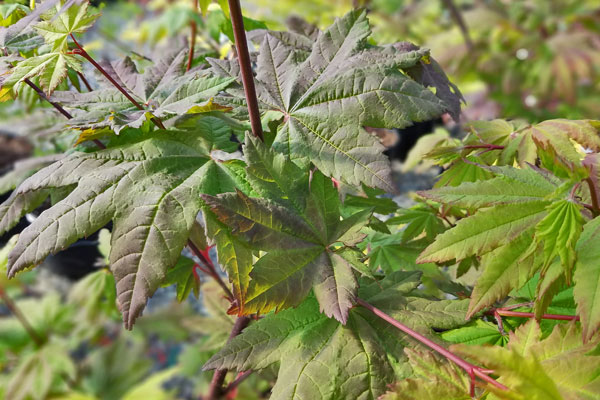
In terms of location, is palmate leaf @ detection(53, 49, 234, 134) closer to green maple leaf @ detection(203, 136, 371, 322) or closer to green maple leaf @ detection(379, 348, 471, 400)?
green maple leaf @ detection(203, 136, 371, 322)

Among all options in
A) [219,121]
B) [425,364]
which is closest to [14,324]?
[219,121]

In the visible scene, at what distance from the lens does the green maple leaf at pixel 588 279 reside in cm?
43

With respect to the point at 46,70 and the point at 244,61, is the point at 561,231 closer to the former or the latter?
the point at 244,61

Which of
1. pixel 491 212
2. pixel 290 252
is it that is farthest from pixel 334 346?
pixel 491 212

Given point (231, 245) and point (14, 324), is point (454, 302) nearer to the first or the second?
point (231, 245)

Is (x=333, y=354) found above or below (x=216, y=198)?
below

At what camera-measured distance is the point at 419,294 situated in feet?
1.98

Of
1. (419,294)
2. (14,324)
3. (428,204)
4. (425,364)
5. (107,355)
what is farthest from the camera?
(107,355)

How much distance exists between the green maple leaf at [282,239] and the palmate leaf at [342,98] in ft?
0.16

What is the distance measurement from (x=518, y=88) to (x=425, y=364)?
240 cm

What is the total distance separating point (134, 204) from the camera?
549 mm

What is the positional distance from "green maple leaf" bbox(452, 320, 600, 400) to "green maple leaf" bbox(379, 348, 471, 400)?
3 centimetres

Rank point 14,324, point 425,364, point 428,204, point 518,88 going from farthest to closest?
point 518,88 < point 14,324 < point 428,204 < point 425,364

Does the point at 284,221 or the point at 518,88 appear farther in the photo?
the point at 518,88
